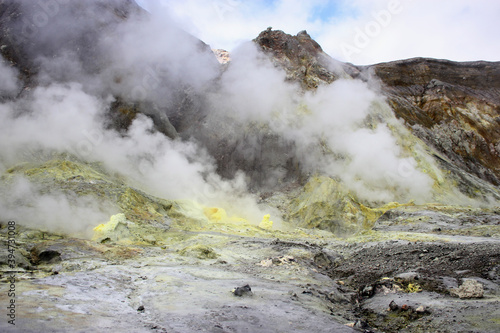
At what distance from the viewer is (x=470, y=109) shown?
31.5 m

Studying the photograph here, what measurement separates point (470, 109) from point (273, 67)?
19.7 m

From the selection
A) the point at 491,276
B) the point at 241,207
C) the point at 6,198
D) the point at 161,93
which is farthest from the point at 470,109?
the point at 6,198

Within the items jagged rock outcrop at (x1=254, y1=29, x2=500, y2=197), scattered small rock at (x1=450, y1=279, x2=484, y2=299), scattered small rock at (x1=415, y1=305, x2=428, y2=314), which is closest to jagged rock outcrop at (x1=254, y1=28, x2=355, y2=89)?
jagged rock outcrop at (x1=254, y1=29, x2=500, y2=197)

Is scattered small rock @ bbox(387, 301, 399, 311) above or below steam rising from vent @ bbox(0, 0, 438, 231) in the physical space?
below

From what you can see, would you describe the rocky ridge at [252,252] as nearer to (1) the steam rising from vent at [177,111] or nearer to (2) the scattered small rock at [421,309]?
(2) the scattered small rock at [421,309]

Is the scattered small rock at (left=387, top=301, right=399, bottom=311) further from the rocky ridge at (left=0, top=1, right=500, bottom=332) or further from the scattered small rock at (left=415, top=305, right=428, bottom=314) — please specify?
the scattered small rock at (left=415, top=305, right=428, bottom=314)

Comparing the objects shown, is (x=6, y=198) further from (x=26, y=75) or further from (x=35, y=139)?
(x=26, y=75)

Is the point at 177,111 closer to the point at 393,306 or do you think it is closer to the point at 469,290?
the point at 393,306

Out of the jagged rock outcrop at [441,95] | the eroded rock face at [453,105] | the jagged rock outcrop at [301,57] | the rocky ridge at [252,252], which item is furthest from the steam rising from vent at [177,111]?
the eroded rock face at [453,105]

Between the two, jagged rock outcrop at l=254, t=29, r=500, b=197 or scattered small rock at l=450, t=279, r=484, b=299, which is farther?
A: jagged rock outcrop at l=254, t=29, r=500, b=197

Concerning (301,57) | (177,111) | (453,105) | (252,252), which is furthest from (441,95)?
(252,252)

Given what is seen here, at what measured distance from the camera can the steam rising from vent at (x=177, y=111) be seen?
Answer: 725 inches

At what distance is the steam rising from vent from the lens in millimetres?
18422

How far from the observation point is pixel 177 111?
25391mm
